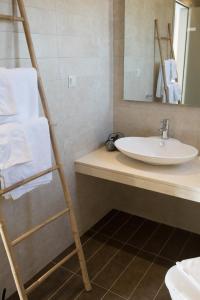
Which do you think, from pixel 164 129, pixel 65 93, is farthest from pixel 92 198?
pixel 65 93

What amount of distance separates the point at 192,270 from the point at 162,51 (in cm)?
153

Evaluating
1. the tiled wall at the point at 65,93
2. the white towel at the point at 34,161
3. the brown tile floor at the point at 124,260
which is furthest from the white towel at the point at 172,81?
the brown tile floor at the point at 124,260

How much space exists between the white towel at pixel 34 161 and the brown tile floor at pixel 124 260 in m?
0.79

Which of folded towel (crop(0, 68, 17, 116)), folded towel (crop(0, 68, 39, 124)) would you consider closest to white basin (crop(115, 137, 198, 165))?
folded towel (crop(0, 68, 39, 124))

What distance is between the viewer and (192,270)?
3.96ft

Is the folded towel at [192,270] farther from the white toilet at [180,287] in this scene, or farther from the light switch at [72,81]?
the light switch at [72,81]

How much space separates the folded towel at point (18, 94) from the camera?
130 cm

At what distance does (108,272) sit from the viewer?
76.2 inches

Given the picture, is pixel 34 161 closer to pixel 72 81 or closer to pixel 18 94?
pixel 18 94

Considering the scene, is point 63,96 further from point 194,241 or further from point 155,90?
point 194,241

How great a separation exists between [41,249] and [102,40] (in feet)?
5.33

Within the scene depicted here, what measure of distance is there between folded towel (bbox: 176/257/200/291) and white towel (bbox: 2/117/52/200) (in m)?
0.85

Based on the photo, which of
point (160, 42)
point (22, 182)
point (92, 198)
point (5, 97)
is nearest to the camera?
point (5, 97)

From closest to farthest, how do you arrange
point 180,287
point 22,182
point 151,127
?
point 180,287
point 22,182
point 151,127
